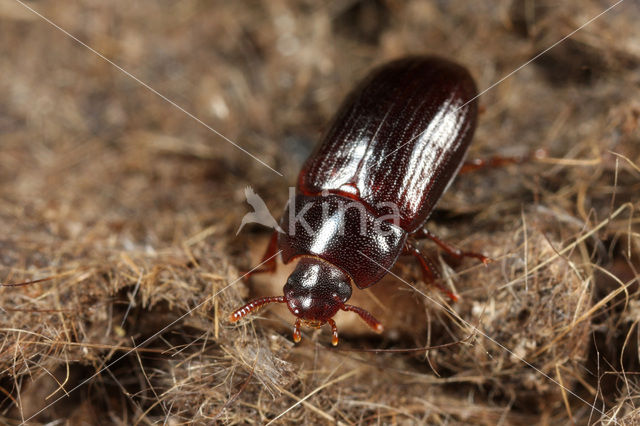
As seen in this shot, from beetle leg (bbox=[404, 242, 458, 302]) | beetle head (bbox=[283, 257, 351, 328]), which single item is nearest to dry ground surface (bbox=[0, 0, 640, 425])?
beetle leg (bbox=[404, 242, 458, 302])

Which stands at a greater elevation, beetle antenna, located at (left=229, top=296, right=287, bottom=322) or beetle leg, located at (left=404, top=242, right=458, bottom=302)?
beetle leg, located at (left=404, top=242, right=458, bottom=302)

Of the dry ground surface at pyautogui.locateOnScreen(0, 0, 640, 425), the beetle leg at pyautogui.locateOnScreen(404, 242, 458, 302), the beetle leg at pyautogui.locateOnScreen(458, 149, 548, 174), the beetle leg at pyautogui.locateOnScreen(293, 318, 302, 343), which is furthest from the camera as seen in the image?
the beetle leg at pyautogui.locateOnScreen(458, 149, 548, 174)

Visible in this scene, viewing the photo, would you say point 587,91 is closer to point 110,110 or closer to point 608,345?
point 608,345

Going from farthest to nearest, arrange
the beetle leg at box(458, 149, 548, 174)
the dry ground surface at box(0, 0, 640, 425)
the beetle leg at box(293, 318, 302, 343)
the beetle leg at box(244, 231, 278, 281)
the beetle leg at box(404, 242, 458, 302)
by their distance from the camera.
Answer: the beetle leg at box(458, 149, 548, 174) → the beetle leg at box(244, 231, 278, 281) → the beetle leg at box(404, 242, 458, 302) → the dry ground surface at box(0, 0, 640, 425) → the beetle leg at box(293, 318, 302, 343)

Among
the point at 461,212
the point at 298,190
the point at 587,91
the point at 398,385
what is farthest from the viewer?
the point at 587,91

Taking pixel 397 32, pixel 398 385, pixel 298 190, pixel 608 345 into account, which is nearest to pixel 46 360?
pixel 298 190

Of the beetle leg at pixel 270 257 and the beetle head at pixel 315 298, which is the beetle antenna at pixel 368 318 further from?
the beetle leg at pixel 270 257

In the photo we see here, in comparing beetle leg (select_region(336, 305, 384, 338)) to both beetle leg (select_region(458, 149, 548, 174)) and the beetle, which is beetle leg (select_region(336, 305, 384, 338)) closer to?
the beetle
